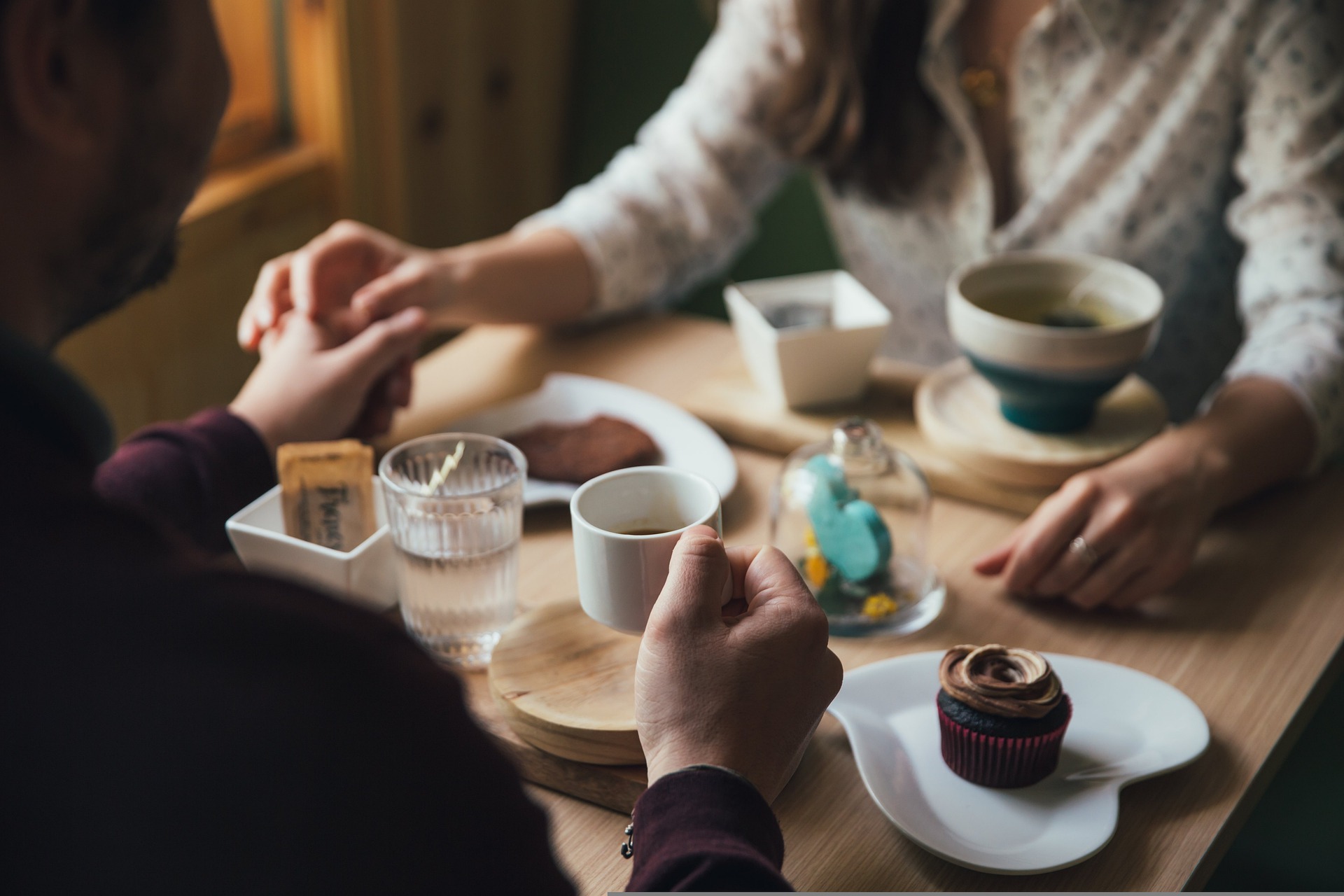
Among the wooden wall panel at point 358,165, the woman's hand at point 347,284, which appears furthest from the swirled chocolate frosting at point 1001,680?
the wooden wall panel at point 358,165

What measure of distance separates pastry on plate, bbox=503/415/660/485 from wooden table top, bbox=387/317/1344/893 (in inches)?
1.8

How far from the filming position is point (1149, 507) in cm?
103

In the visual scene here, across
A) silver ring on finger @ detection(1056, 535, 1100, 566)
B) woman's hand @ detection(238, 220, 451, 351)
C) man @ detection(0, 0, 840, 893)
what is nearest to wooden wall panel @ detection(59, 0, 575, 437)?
woman's hand @ detection(238, 220, 451, 351)

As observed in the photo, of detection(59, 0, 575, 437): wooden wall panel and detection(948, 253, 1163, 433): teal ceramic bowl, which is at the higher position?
detection(948, 253, 1163, 433): teal ceramic bowl

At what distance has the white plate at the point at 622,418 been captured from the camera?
1178mm

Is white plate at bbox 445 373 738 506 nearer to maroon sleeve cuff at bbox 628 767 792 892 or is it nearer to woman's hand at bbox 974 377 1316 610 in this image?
woman's hand at bbox 974 377 1316 610

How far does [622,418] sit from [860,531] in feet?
1.17

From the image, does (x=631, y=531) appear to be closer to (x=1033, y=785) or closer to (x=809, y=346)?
(x=1033, y=785)

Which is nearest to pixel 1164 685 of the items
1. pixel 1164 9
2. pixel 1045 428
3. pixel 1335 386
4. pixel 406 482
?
pixel 1045 428

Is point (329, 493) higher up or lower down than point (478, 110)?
higher up

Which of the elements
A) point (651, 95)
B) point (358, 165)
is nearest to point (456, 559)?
point (358, 165)

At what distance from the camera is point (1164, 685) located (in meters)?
0.89

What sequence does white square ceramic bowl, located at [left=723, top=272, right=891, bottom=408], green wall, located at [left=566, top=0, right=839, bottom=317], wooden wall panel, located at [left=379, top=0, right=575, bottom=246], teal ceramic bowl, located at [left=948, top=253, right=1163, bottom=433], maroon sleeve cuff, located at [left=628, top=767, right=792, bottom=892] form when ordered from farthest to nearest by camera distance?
green wall, located at [left=566, top=0, right=839, bottom=317] < wooden wall panel, located at [left=379, top=0, right=575, bottom=246] < white square ceramic bowl, located at [left=723, top=272, right=891, bottom=408] < teal ceramic bowl, located at [left=948, top=253, right=1163, bottom=433] < maroon sleeve cuff, located at [left=628, top=767, right=792, bottom=892]

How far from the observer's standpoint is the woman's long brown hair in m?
1.45
